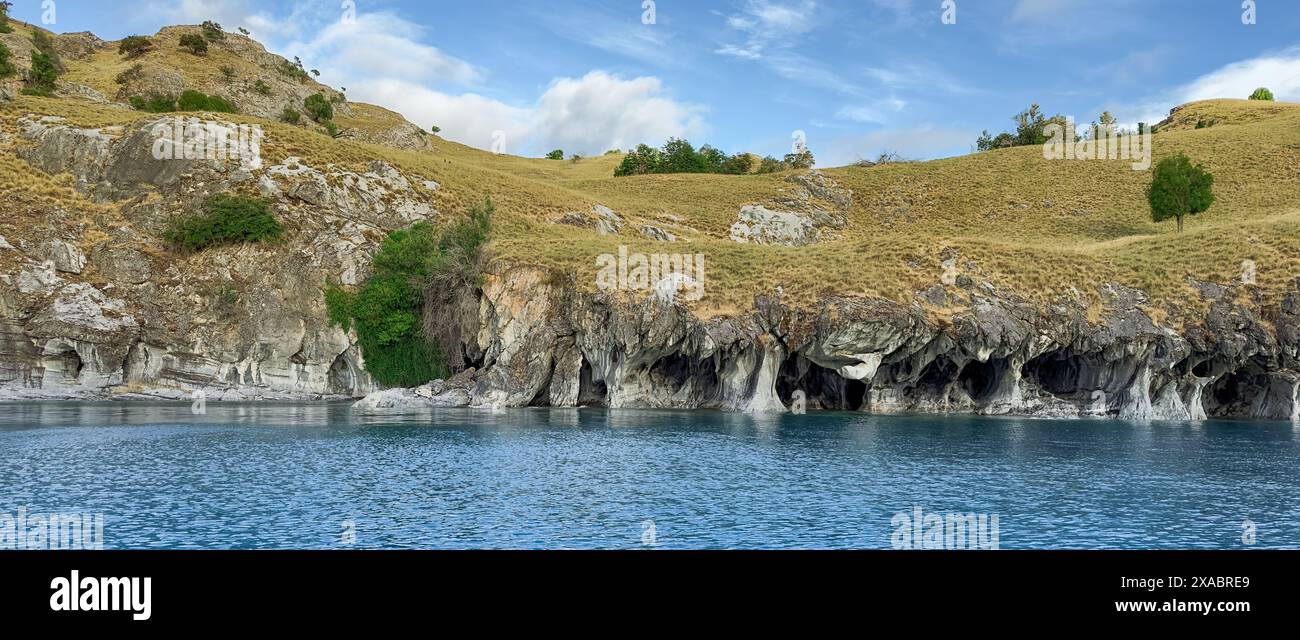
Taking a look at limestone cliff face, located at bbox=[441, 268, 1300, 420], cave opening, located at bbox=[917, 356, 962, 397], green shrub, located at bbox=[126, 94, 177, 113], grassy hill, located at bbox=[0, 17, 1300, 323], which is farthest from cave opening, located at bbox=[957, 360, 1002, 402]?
green shrub, located at bbox=[126, 94, 177, 113]

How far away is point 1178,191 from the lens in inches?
3369

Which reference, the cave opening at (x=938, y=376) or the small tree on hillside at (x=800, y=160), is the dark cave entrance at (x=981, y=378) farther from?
the small tree on hillside at (x=800, y=160)

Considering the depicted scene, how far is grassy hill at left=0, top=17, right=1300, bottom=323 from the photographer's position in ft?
182

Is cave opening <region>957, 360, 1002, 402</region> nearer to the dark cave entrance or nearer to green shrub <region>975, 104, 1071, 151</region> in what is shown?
the dark cave entrance

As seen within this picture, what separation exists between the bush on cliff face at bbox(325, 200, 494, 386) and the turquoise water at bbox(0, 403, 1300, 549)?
18.1m

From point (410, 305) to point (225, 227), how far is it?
614 inches

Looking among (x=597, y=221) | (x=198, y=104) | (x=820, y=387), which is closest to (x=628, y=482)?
(x=820, y=387)

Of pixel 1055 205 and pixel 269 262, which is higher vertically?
pixel 1055 205

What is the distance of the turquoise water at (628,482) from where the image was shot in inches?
773

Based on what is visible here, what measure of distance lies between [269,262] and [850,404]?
1656 inches

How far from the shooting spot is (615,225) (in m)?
89.2

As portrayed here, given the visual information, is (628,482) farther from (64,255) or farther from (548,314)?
(64,255)
